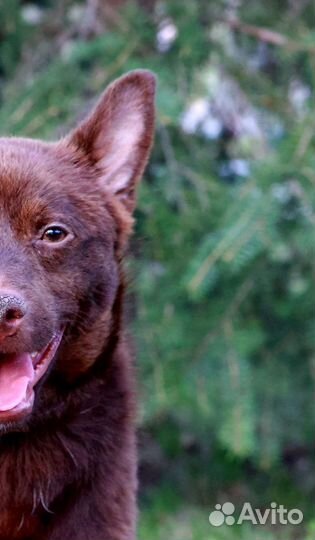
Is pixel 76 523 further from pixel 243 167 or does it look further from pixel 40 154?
pixel 243 167

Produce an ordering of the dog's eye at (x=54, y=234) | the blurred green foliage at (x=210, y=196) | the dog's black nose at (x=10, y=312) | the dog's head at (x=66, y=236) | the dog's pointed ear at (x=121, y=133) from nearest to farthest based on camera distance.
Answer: the dog's black nose at (x=10, y=312), the dog's head at (x=66, y=236), the dog's eye at (x=54, y=234), the dog's pointed ear at (x=121, y=133), the blurred green foliage at (x=210, y=196)

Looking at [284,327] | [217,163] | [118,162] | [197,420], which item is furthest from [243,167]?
[118,162]

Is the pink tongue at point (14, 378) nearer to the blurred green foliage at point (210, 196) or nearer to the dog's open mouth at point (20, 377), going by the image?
the dog's open mouth at point (20, 377)

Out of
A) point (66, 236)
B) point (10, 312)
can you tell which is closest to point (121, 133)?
point (66, 236)

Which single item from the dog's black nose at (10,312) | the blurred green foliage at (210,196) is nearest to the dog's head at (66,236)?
the dog's black nose at (10,312)

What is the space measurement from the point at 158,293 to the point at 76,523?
8.04ft

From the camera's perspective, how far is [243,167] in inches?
238

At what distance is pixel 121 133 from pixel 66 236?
0.56 metres

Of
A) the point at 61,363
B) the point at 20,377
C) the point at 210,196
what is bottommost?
the point at 210,196

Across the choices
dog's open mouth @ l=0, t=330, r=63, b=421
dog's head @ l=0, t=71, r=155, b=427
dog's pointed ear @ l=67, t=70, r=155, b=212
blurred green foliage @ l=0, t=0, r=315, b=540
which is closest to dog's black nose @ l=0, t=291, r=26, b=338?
dog's head @ l=0, t=71, r=155, b=427

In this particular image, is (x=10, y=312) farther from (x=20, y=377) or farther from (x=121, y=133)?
(x=121, y=133)

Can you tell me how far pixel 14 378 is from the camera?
2.99 meters

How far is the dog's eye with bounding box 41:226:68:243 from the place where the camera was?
3119 mm

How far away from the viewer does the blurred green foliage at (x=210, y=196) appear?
5.09m
